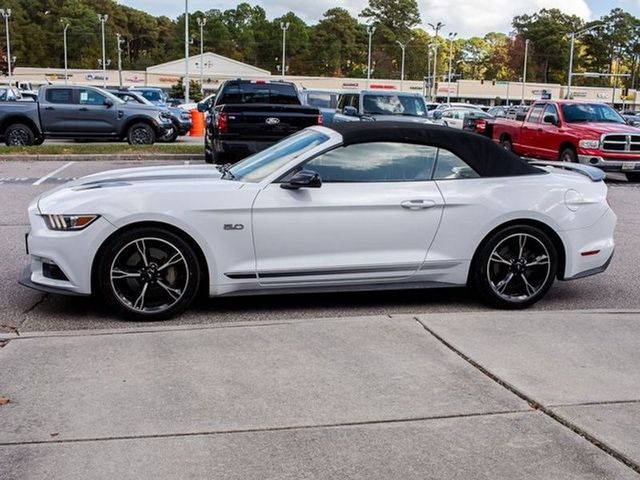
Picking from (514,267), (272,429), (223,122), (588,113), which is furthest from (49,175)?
(272,429)

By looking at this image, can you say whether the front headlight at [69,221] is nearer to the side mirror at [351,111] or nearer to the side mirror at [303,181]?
the side mirror at [303,181]

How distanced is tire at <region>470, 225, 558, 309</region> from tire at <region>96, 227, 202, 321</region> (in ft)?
7.39

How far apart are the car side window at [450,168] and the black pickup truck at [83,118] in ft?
53.4

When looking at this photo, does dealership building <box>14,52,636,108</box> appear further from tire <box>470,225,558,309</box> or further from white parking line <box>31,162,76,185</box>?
tire <box>470,225,558,309</box>

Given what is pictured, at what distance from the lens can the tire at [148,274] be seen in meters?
5.26

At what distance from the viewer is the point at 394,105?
17000 millimetres

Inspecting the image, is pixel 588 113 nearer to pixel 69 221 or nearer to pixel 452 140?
pixel 452 140

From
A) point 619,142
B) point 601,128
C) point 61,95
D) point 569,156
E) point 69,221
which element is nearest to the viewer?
point 69,221

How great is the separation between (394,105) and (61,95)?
963 cm

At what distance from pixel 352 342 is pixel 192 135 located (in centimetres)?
2543

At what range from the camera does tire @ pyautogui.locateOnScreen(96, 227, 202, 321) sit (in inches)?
207

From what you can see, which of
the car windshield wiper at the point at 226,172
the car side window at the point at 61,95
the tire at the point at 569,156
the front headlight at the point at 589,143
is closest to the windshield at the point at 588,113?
the tire at the point at 569,156

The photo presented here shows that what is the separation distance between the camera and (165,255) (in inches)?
211

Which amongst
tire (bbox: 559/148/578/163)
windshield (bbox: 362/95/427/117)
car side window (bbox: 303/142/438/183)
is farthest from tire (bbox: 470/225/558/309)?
windshield (bbox: 362/95/427/117)
